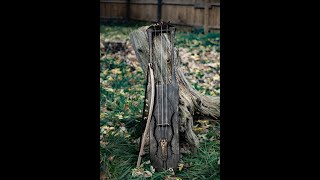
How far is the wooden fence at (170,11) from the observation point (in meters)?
13.1

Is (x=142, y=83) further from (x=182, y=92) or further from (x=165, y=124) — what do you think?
(x=165, y=124)

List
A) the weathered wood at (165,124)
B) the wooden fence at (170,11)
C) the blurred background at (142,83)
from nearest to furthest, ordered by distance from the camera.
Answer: the weathered wood at (165,124)
the blurred background at (142,83)
the wooden fence at (170,11)

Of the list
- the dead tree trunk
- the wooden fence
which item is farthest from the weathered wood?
the wooden fence

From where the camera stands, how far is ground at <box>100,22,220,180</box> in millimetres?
3482

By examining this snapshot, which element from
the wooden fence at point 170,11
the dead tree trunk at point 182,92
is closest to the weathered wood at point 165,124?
the dead tree trunk at point 182,92

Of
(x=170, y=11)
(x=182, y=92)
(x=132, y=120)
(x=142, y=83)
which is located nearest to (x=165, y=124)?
(x=182, y=92)

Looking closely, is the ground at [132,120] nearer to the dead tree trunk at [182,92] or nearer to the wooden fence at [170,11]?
the dead tree trunk at [182,92]

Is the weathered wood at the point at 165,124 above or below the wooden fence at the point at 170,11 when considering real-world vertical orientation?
below

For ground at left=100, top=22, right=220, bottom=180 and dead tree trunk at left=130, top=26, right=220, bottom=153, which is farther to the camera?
dead tree trunk at left=130, top=26, right=220, bottom=153

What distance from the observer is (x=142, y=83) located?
6.55m

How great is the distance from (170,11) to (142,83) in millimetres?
8463

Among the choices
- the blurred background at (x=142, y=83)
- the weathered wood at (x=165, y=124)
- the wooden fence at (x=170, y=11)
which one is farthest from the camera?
the wooden fence at (x=170, y=11)

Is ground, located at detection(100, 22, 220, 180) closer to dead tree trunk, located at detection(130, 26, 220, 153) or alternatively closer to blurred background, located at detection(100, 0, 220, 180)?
blurred background, located at detection(100, 0, 220, 180)
